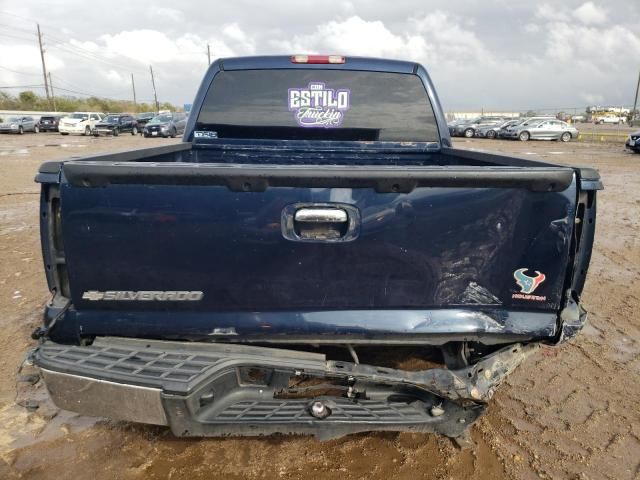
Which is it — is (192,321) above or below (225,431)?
above

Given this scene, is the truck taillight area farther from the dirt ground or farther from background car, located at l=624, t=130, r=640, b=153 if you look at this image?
background car, located at l=624, t=130, r=640, b=153

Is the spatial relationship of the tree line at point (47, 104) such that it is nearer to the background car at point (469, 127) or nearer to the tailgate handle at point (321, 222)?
the background car at point (469, 127)

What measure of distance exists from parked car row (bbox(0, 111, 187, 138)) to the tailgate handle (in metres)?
29.0

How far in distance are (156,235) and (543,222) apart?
176cm

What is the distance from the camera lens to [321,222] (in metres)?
2.10

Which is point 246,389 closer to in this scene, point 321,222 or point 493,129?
point 321,222

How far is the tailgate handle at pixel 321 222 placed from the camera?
2076mm

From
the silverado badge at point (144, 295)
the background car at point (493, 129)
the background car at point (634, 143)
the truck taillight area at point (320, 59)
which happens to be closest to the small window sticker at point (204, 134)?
the truck taillight area at point (320, 59)

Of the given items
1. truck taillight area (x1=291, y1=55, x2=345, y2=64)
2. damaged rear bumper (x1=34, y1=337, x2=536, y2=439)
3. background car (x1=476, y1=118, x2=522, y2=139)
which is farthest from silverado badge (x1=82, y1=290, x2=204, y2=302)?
background car (x1=476, y1=118, x2=522, y2=139)

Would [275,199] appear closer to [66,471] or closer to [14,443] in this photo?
[66,471]

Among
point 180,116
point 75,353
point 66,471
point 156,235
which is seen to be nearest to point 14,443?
point 66,471

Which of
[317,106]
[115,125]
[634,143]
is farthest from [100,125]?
[317,106]

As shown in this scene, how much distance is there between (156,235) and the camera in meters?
2.08

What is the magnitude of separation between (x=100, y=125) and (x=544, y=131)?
3032 centimetres
